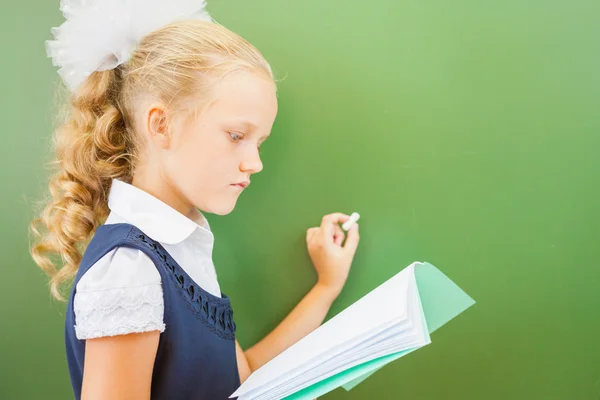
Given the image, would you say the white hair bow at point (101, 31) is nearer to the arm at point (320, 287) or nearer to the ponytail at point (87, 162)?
the ponytail at point (87, 162)

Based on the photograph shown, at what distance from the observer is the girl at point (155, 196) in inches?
23.7

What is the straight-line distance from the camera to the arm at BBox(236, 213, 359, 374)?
0.85m

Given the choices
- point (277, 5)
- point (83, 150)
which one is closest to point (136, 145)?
point (83, 150)

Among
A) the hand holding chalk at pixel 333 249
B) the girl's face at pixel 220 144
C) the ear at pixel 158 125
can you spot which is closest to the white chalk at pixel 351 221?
the hand holding chalk at pixel 333 249

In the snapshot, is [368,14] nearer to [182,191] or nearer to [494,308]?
[182,191]

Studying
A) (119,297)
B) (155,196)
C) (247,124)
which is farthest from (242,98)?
(119,297)

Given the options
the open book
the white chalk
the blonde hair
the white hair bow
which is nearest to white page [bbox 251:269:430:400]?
the open book

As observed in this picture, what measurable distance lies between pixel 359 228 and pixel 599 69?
0.46m

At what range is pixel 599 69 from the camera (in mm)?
787

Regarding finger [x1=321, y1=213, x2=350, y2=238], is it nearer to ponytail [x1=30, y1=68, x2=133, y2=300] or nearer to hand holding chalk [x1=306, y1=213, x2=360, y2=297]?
hand holding chalk [x1=306, y1=213, x2=360, y2=297]

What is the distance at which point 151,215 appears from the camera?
2.28 feet

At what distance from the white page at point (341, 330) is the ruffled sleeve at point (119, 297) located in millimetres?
147

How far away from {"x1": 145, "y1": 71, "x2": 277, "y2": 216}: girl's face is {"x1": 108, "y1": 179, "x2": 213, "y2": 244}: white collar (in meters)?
0.03

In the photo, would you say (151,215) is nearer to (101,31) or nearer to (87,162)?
(87,162)
